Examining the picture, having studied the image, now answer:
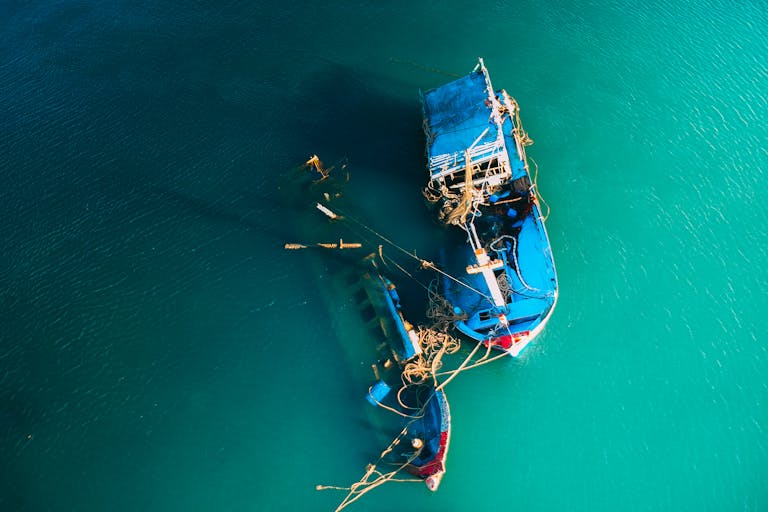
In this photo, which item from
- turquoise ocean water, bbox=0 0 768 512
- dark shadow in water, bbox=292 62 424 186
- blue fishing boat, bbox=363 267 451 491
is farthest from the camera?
dark shadow in water, bbox=292 62 424 186

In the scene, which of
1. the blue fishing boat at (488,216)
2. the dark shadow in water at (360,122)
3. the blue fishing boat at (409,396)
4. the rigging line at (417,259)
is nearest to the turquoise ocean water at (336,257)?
the dark shadow in water at (360,122)

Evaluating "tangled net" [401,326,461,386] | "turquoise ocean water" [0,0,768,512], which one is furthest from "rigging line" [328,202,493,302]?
"tangled net" [401,326,461,386]

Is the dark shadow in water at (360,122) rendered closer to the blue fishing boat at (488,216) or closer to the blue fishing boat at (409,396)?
the blue fishing boat at (488,216)

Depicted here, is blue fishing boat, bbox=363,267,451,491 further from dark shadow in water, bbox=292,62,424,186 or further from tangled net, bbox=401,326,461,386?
dark shadow in water, bbox=292,62,424,186

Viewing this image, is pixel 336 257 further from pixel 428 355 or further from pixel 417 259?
pixel 428 355

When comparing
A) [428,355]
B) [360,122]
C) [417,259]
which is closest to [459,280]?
[417,259]
